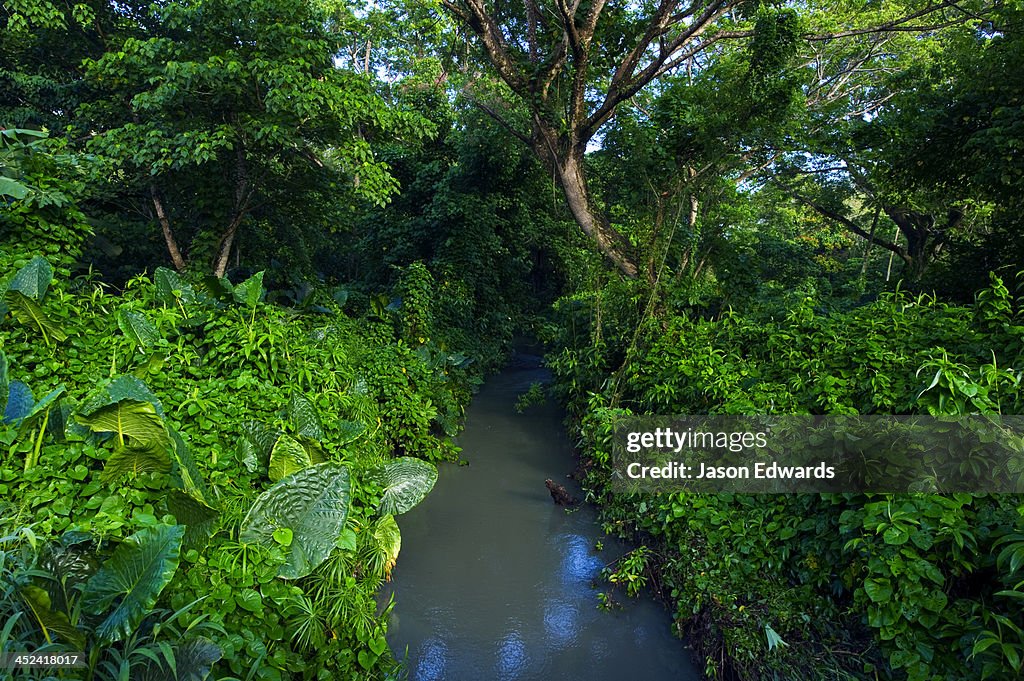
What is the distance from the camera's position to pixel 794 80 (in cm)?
816

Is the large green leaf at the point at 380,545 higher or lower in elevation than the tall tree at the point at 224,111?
lower

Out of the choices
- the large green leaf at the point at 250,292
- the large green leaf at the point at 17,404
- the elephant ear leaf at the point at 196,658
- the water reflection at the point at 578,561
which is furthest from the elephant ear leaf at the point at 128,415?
the water reflection at the point at 578,561

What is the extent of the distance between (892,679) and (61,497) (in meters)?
4.40

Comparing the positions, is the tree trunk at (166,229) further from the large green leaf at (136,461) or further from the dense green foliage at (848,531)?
the dense green foliage at (848,531)

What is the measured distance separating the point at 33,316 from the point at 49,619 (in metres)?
2.90

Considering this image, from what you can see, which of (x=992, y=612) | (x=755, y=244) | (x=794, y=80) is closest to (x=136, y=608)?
(x=992, y=612)

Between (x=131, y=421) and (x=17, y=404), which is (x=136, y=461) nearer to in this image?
(x=131, y=421)

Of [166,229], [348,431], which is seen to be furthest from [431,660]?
[166,229]

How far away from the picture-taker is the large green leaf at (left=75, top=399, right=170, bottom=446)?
318 centimetres

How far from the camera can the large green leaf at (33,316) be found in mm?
4279

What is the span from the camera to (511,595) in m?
4.77

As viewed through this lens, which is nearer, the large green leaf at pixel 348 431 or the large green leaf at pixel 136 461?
the large green leaf at pixel 136 461

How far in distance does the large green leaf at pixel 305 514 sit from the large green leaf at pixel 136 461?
0.57m

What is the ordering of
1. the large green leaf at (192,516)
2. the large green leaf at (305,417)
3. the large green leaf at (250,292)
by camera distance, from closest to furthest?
the large green leaf at (192,516) → the large green leaf at (305,417) → the large green leaf at (250,292)
